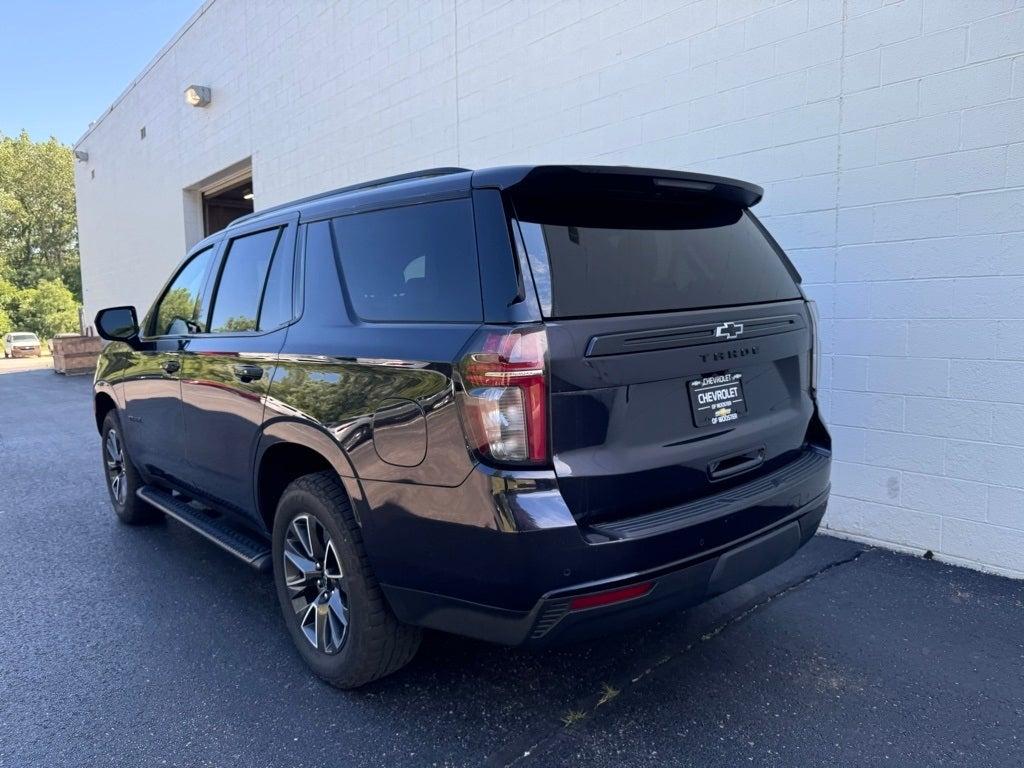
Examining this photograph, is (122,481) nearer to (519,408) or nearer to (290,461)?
(290,461)

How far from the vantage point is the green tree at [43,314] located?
144 feet

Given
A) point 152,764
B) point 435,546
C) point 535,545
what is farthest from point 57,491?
point 535,545

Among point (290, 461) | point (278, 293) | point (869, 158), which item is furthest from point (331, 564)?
point (869, 158)

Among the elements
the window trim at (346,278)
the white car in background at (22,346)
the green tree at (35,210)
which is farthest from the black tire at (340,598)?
the green tree at (35,210)

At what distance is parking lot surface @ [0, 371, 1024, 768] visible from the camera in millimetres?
2520

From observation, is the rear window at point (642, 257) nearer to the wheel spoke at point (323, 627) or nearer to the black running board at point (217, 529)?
the wheel spoke at point (323, 627)

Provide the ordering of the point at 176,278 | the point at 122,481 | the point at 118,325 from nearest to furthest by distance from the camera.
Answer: the point at 176,278
the point at 118,325
the point at 122,481

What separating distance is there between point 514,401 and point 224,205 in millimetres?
15751

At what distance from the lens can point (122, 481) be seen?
201 inches

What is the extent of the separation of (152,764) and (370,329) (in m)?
1.71

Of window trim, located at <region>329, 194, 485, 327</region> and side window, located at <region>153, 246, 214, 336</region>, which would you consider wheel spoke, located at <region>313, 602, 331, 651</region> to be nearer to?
window trim, located at <region>329, 194, 485, 327</region>

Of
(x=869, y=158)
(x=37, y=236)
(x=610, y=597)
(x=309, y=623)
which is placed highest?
(x=37, y=236)

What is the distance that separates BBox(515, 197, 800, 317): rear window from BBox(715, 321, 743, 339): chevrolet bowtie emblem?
11 centimetres

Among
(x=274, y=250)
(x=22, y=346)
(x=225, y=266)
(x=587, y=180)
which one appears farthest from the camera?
(x=22, y=346)
